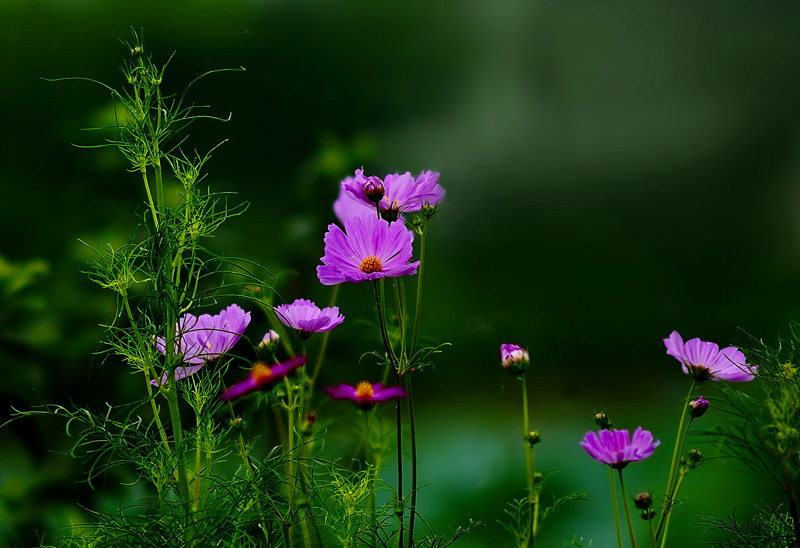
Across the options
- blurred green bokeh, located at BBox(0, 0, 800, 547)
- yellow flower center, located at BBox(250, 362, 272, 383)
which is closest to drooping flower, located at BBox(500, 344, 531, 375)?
yellow flower center, located at BBox(250, 362, 272, 383)

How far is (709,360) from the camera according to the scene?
624mm

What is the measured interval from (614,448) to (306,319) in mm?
278

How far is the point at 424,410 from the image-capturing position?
0.95m

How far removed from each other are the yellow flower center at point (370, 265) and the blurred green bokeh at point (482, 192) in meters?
0.38

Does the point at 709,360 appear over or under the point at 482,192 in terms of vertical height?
under

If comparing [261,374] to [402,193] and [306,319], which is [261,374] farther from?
[402,193]

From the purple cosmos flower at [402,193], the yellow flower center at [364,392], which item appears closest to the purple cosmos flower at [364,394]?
the yellow flower center at [364,392]

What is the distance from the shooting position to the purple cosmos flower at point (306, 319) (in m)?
0.59

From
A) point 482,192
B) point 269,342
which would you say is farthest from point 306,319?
point 482,192

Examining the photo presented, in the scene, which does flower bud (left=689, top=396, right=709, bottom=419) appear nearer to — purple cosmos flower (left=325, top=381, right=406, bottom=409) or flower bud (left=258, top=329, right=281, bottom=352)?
purple cosmos flower (left=325, top=381, right=406, bottom=409)

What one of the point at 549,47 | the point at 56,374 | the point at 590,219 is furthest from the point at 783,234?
the point at 56,374

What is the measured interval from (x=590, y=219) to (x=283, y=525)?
0.60 m

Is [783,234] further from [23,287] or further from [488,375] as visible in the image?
[23,287]

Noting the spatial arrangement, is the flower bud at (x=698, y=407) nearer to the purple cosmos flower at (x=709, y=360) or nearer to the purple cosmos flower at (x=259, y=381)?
the purple cosmos flower at (x=709, y=360)
